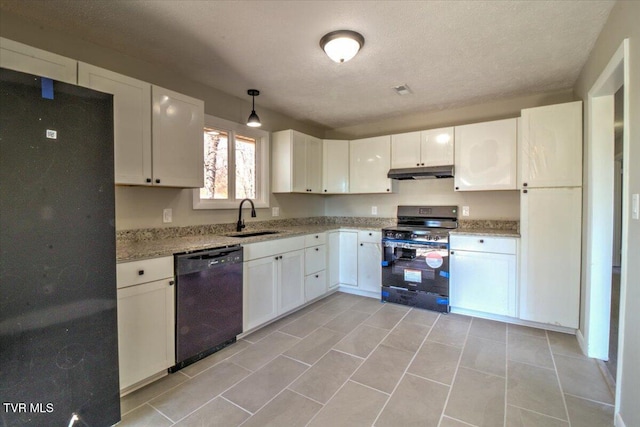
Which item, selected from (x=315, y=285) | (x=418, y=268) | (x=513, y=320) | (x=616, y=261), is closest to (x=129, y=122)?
(x=315, y=285)

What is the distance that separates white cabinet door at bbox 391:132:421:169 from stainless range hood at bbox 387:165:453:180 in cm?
9

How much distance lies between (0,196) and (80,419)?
1126 mm

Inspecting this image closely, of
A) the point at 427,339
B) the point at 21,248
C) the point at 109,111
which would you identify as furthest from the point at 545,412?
the point at 109,111

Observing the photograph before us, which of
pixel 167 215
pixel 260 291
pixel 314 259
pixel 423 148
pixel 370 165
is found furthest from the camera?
pixel 370 165

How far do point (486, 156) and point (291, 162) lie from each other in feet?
7.28

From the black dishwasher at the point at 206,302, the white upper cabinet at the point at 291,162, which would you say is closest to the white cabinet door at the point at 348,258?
the white upper cabinet at the point at 291,162

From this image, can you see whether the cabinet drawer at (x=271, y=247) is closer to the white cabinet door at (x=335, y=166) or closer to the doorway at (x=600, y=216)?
the white cabinet door at (x=335, y=166)

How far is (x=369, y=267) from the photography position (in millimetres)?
3795

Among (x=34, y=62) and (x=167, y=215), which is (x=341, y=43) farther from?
(x=167, y=215)

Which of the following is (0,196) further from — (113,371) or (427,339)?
(427,339)

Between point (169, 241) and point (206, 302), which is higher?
point (169, 241)

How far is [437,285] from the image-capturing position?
330 cm

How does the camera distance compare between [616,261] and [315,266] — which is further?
[616,261]

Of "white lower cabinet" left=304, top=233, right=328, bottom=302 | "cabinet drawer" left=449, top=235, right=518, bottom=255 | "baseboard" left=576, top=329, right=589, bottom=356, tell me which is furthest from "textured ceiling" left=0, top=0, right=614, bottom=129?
"baseboard" left=576, top=329, right=589, bottom=356
